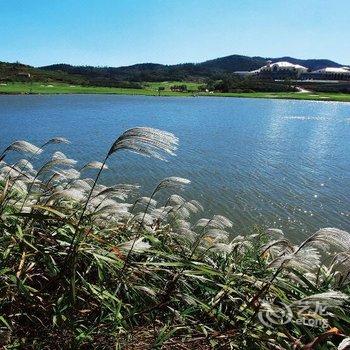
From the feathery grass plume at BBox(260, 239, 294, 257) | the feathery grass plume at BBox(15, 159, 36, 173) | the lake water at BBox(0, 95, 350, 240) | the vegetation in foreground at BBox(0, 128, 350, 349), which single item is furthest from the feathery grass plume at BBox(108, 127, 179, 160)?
the lake water at BBox(0, 95, 350, 240)

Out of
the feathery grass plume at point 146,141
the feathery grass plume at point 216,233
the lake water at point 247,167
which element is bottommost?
the lake water at point 247,167

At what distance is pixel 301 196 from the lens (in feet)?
62.9

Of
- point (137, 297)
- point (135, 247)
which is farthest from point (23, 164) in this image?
point (137, 297)

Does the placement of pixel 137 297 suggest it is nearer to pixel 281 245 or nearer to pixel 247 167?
pixel 281 245

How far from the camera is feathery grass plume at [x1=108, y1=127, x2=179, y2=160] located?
3236 millimetres

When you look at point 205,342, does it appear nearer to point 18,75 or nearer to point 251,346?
point 251,346

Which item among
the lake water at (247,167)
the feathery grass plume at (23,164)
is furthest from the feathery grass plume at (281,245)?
the lake water at (247,167)

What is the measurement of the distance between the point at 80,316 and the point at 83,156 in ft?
79.6

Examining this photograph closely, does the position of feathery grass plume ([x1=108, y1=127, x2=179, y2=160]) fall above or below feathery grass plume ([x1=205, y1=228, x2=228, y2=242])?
above

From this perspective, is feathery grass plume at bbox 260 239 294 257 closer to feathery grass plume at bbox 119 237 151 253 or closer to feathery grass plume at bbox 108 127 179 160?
feathery grass plume at bbox 119 237 151 253

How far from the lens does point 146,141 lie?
3.28 metres

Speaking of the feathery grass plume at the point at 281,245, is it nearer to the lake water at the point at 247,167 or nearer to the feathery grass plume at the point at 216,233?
the feathery grass plume at the point at 216,233

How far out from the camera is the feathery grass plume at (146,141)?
3.24 meters

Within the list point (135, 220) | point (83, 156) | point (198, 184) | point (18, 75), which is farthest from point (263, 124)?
point (18, 75)
